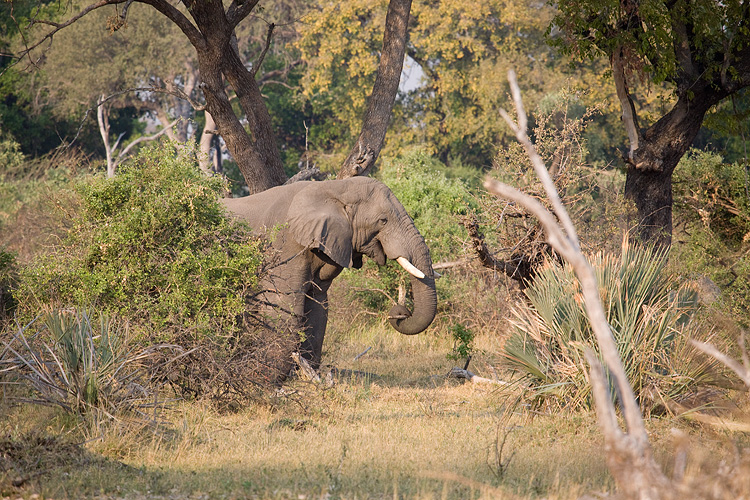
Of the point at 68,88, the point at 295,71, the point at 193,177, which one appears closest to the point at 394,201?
the point at 193,177

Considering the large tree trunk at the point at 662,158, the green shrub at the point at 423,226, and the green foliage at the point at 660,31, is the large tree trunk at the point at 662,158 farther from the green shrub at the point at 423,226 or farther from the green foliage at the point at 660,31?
the green shrub at the point at 423,226

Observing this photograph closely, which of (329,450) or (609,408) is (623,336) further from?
(609,408)

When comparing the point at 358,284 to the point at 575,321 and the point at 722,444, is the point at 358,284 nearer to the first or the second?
the point at 575,321

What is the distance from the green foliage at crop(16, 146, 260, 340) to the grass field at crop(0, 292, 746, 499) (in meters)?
1.13

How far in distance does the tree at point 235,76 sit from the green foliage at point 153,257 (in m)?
4.50

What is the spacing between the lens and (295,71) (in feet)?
128

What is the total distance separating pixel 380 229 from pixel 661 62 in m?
4.63

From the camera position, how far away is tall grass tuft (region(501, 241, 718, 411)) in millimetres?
8328

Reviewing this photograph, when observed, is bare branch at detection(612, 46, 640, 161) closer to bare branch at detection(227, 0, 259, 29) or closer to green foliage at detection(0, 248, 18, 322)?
bare branch at detection(227, 0, 259, 29)

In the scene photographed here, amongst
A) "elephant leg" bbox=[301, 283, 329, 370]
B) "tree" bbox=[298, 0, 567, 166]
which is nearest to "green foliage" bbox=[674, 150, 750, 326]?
"elephant leg" bbox=[301, 283, 329, 370]

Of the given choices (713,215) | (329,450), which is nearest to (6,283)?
(329,450)

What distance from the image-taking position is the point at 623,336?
8.40m

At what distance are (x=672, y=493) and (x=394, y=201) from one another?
7853 mm

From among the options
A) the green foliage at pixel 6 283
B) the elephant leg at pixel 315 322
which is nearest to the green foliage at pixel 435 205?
the elephant leg at pixel 315 322
